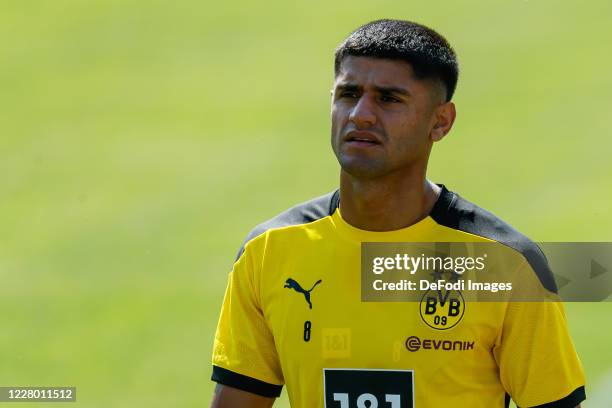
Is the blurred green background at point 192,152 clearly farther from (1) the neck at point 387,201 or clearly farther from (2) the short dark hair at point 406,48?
(2) the short dark hair at point 406,48

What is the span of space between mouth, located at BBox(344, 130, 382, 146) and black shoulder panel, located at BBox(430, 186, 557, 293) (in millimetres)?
361

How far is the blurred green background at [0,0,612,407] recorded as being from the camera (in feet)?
25.7

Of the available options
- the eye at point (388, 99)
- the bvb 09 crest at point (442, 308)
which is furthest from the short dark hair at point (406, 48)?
the bvb 09 crest at point (442, 308)

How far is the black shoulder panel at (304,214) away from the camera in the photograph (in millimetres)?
4613

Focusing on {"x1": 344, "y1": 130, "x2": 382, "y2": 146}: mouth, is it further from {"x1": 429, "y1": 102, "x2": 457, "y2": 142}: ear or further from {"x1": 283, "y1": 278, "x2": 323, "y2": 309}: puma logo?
{"x1": 283, "y1": 278, "x2": 323, "y2": 309}: puma logo

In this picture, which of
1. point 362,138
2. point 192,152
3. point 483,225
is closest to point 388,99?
point 362,138

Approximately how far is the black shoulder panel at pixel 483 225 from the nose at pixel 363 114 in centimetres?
41

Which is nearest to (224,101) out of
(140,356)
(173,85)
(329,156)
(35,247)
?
(173,85)

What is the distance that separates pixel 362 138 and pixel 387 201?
0.85ft

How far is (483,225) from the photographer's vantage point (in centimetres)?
446

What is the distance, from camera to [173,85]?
10727mm

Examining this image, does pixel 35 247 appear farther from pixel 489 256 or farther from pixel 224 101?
pixel 489 256

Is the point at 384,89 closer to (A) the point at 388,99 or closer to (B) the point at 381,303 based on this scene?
(A) the point at 388,99

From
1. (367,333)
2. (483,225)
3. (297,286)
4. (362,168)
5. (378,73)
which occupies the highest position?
(378,73)
